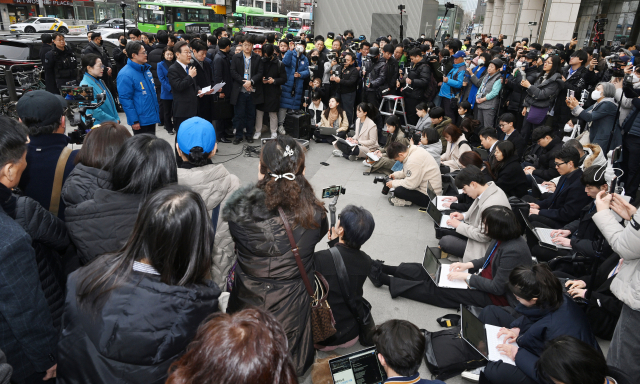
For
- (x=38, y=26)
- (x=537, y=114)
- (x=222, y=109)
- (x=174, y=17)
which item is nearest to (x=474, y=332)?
(x=537, y=114)

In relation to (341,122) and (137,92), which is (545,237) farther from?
(137,92)

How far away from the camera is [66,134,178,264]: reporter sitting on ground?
1797mm

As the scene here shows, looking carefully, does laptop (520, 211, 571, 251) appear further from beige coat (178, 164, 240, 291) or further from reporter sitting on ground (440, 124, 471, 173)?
beige coat (178, 164, 240, 291)

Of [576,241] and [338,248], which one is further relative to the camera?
[576,241]

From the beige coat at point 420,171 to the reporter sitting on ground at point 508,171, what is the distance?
0.67m

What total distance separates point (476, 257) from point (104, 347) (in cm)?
302

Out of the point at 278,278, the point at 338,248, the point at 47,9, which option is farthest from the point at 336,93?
the point at 47,9

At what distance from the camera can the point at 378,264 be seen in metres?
3.53

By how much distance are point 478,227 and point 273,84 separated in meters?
4.47

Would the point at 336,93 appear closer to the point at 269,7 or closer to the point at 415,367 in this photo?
the point at 415,367

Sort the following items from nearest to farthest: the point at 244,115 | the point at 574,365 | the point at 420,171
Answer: the point at 574,365
the point at 420,171
the point at 244,115

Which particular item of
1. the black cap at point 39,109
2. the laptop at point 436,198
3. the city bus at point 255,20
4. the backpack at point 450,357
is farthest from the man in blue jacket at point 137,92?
the city bus at point 255,20

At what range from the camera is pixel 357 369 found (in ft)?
6.75

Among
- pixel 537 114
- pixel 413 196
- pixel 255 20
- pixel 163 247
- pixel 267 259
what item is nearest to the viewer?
pixel 163 247
